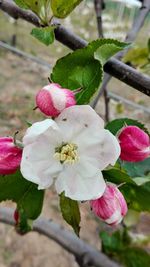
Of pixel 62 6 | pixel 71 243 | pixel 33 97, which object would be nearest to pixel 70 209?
pixel 62 6

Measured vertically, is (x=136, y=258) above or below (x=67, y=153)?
below

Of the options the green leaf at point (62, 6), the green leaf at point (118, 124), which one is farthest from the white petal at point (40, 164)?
the green leaf at point (62, 6)

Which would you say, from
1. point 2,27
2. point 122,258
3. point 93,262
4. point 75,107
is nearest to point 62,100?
point 75,107

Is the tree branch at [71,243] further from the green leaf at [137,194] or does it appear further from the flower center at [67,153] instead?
the flower center at [67,153]

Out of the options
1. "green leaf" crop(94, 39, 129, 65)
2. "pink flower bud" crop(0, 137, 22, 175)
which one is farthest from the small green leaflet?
"pink flower bud" crop(0, 137, 22, 175)

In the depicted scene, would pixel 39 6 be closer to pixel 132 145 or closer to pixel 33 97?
pixel 132 145

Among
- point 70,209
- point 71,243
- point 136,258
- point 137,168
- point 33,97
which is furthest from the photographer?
point 33,97

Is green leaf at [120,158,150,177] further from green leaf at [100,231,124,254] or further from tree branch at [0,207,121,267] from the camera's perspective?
green leaf at [100,231,124,254]
